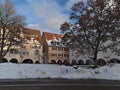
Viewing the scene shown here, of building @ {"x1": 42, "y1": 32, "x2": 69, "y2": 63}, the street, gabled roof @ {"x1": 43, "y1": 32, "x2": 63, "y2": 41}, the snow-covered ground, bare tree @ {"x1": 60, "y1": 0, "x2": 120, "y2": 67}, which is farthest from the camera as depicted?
gabled roof @ {"x1": 43, "y1": 32, "x2": 63, "y2": 41}

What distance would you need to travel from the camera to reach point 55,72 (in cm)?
3534

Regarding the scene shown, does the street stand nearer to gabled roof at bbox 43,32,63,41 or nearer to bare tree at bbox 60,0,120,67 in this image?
bare tree at bbox 60,0,120,67

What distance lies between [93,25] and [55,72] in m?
9.62

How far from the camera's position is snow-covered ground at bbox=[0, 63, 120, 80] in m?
32.1

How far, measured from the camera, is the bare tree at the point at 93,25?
40.3 metres

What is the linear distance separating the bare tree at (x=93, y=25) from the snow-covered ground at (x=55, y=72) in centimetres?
641

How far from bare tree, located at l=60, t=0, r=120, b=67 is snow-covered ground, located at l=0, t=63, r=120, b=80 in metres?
6.41

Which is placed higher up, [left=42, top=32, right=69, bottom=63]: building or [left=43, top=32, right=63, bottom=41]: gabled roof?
[left=43, top=32, right=63, bottom=41]: gabled roof

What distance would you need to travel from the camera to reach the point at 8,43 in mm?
52562

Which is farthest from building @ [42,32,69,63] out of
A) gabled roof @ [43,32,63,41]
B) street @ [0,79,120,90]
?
street @ [0,79,120,90]

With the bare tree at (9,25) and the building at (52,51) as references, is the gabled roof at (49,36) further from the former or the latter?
the bare tree at (9,25)

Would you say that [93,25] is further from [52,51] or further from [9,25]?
[52,51]

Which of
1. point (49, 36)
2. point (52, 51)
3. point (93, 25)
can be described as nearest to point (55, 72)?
point (93, 25)

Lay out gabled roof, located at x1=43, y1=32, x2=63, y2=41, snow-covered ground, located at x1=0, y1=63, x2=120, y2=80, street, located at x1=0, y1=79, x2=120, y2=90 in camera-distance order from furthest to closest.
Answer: gabled roof, located at x1=43, y1=32, x2=63, y2=41, snow-covered ground, located at x1=0, y1=63, x2=120, y2=80, street, located at x1=0, y1=79, x2=120, y2=90
